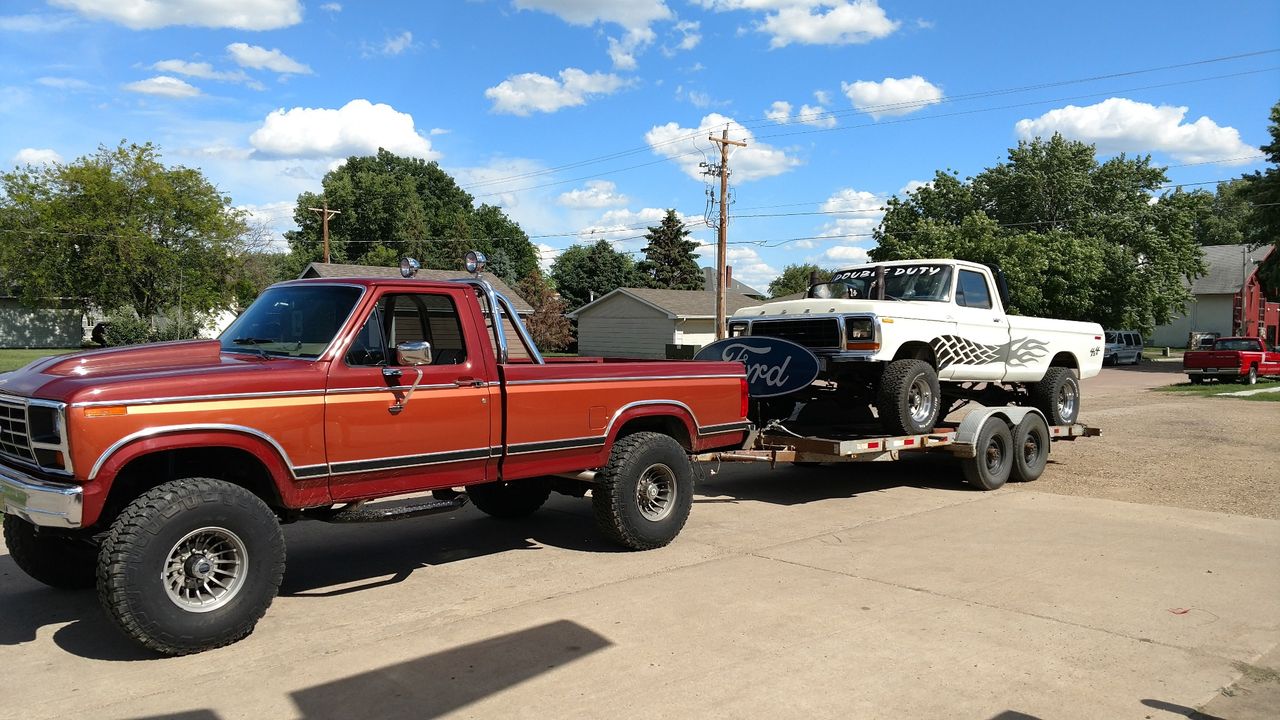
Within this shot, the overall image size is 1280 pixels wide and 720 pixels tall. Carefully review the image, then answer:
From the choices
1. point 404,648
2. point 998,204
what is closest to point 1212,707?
point 404,648

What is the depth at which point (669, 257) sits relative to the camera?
74.1 meters

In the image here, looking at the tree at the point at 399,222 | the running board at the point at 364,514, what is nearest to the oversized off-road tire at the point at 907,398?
the running board at the point at 364,514

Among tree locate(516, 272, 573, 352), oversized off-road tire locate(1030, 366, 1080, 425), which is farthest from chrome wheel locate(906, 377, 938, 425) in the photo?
tree locate(516, 272, 573, 352)

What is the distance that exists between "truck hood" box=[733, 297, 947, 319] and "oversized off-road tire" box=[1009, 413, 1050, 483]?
1896 mm

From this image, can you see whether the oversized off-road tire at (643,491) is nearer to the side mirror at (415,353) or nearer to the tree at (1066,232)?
the side mirror at (415,353)

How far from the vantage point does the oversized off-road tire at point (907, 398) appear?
9.47 metres

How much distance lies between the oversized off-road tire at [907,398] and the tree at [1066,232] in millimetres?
33069

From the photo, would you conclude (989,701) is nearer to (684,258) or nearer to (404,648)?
(404,648)

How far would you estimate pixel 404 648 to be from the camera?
202 inches

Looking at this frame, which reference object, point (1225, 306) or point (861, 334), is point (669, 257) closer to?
point (1225, 306)

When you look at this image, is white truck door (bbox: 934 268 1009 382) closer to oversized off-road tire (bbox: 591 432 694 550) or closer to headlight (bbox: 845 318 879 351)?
headlight (bbox: 845 318 879 351)

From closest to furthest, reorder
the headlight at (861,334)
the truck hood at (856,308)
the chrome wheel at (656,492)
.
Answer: the chrome wheel at (656,492) → the headlight at (861,334) → the truck hood at (856,308)

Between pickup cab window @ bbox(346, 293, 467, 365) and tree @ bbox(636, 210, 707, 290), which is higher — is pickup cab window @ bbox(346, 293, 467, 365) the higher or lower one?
the lower one

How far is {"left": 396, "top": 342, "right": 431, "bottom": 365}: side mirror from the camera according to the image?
218 inches
